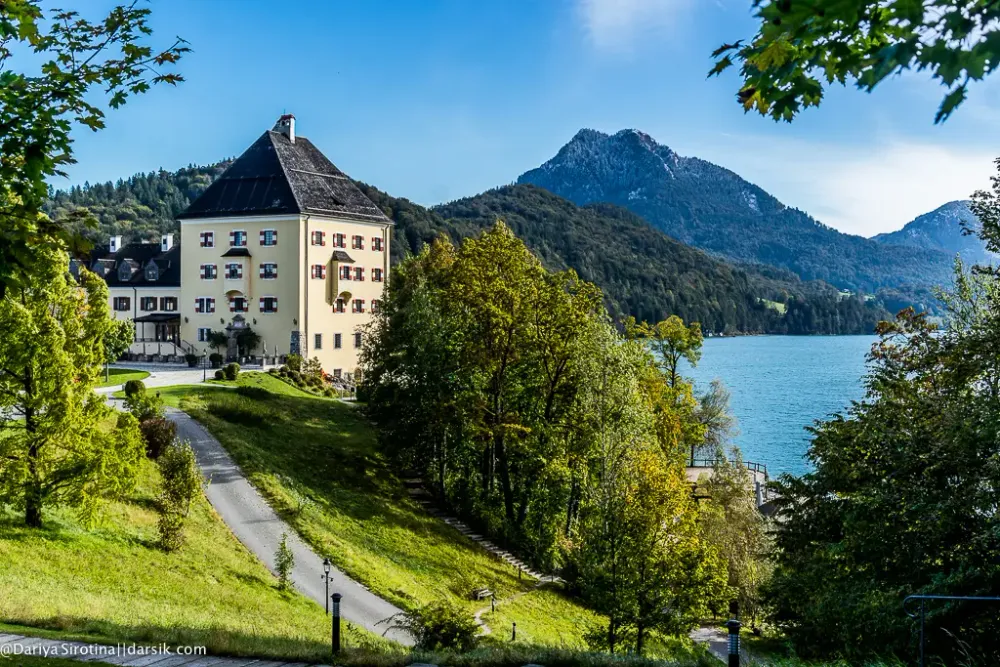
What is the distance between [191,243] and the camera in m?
68.1

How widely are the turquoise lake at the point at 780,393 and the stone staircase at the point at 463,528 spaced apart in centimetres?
1167

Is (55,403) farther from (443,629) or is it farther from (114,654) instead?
(443,629)

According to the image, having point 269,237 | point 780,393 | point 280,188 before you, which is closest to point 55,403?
point 269,237

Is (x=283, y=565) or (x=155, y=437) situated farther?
(x=155, y=437)

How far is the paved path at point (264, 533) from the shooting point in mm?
23703

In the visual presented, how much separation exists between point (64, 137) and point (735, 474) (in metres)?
36.7

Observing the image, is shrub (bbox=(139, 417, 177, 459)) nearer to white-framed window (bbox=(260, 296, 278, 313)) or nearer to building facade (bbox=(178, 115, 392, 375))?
building facade (bbox=(178, 115, 392, 375))

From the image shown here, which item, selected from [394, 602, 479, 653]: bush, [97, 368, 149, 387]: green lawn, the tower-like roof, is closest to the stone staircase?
[394, 602, 479, 653]: bush

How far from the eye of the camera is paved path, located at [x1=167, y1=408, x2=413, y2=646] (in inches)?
933

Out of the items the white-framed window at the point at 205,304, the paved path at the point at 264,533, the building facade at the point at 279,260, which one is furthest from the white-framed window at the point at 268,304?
the paved path at the point at 264,533

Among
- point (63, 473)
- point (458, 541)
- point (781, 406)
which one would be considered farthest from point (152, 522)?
point (781, 406)

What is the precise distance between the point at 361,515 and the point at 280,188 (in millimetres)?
39450

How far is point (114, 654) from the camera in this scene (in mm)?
11234

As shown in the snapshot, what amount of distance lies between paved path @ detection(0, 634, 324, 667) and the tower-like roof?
5531 cm
